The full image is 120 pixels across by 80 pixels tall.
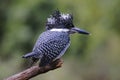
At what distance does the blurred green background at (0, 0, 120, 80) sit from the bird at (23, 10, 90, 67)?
3699 millimetres

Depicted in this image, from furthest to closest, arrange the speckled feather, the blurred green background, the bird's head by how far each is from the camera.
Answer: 1. the blurred green background
2. the bird's head
3. the speckled feather

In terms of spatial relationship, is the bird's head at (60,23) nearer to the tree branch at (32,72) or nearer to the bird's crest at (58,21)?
the bird's crest at (58,21)

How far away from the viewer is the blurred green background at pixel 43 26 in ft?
25.3

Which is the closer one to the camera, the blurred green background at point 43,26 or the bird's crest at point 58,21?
the bird's crest at point 58,21

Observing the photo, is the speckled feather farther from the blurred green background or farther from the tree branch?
the blurred green background

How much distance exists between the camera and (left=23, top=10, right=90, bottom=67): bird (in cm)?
354

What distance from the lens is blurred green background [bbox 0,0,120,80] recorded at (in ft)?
25.3

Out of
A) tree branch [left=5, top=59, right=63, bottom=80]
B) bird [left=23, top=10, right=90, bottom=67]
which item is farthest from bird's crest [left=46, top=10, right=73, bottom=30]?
tree branch [left=5, top=59, right=63, bottom=80]

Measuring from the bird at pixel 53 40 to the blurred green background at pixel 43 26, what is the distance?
3699mm

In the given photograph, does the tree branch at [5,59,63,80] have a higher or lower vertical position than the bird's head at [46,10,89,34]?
lower

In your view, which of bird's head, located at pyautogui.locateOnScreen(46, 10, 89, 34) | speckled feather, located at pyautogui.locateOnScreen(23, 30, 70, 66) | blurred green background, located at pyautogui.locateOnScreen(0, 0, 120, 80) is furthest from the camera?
blurred green background, located at pyautogui.locateOnScreen(0, 0, 120, 80)

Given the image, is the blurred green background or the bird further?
the blurred green background

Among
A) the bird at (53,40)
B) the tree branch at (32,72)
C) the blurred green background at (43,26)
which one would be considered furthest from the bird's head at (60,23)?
the blurred green background at (43,26)

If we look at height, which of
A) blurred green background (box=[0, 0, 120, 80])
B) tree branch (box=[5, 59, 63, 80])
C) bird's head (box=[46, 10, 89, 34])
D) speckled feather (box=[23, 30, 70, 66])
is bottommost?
blurred green background (box=[0, 0, 120, 80])
